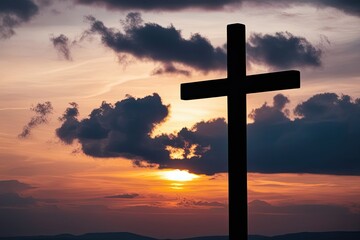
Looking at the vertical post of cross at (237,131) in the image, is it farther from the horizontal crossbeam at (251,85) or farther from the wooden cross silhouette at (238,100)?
the horizontal crossbeam at (251,85)

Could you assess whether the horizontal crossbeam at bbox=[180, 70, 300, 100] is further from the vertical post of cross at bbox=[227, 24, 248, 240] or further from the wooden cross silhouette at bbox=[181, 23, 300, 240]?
the vertical post of cross at bbox=[227, 24, 248, 240]

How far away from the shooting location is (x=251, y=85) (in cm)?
1580

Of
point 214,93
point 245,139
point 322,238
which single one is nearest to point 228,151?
point 245,139

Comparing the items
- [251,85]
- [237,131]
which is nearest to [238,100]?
[251,85]

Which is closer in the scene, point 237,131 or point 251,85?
point 237,131

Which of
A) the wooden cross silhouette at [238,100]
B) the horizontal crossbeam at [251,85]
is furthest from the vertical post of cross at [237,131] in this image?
the horizontal crossbeam at [251,85]

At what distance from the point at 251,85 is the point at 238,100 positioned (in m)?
0.37

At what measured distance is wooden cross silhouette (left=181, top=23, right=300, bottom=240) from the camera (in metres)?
15.4

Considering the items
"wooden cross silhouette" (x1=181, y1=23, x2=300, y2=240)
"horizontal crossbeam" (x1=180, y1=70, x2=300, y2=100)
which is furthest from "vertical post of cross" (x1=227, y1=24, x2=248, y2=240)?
"horizontal crossbeam" (x1=180, y1=70, x2=300, y2=100)

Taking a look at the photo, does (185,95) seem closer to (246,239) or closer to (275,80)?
(275,80)

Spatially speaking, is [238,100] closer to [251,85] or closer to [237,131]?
[251,85]

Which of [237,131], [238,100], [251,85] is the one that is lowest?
[237,131]

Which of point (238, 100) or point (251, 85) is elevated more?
point (251, 85)

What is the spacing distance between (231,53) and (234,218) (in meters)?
3.10
